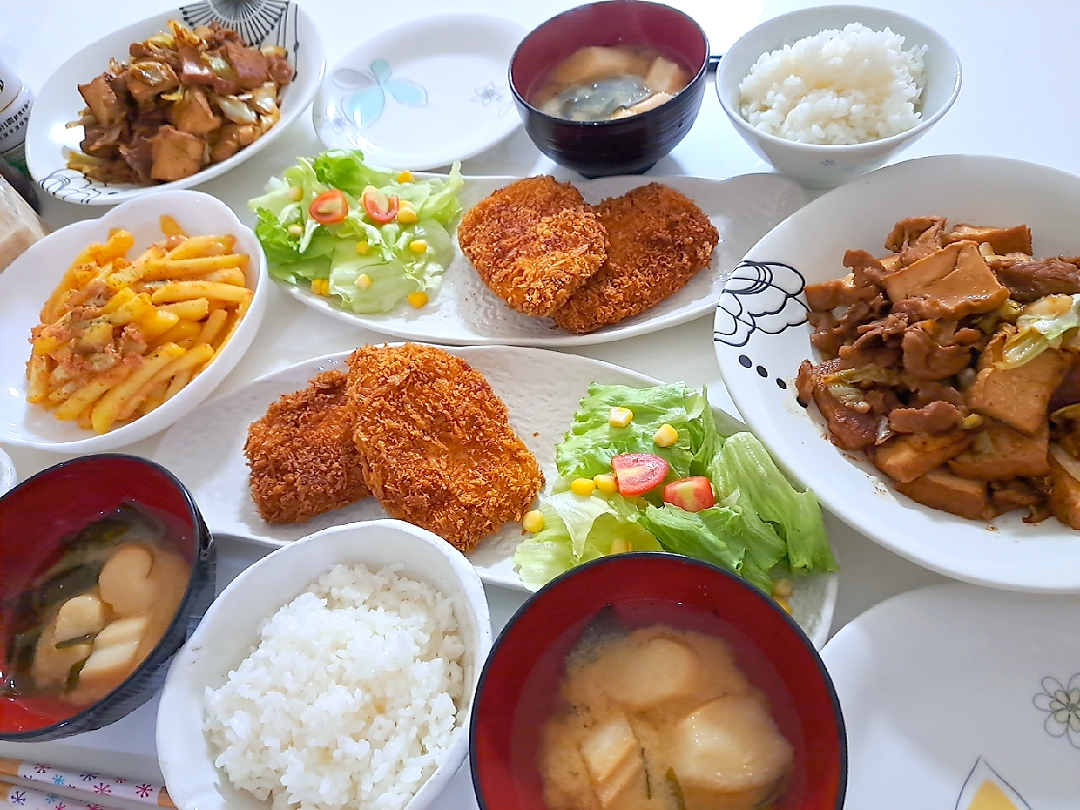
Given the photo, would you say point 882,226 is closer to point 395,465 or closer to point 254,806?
point 395,465

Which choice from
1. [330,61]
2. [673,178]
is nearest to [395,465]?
[673,178]

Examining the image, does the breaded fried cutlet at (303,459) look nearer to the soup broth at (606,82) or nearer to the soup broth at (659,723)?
the soup broth at (659,723)

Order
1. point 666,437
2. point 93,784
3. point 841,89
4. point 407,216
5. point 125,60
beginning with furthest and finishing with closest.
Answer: point 125,60, point 407,216, point 841,89, point 666,437, point 93,784

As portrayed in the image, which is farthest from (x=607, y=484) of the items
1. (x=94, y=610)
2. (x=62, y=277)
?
(x=62, y=277)

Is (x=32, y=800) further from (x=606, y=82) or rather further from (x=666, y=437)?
(x=606, y=82)

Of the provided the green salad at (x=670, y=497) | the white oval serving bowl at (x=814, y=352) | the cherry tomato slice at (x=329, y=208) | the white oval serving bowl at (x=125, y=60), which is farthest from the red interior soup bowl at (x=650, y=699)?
the white oval serving bowl at (x=125, y=60)
